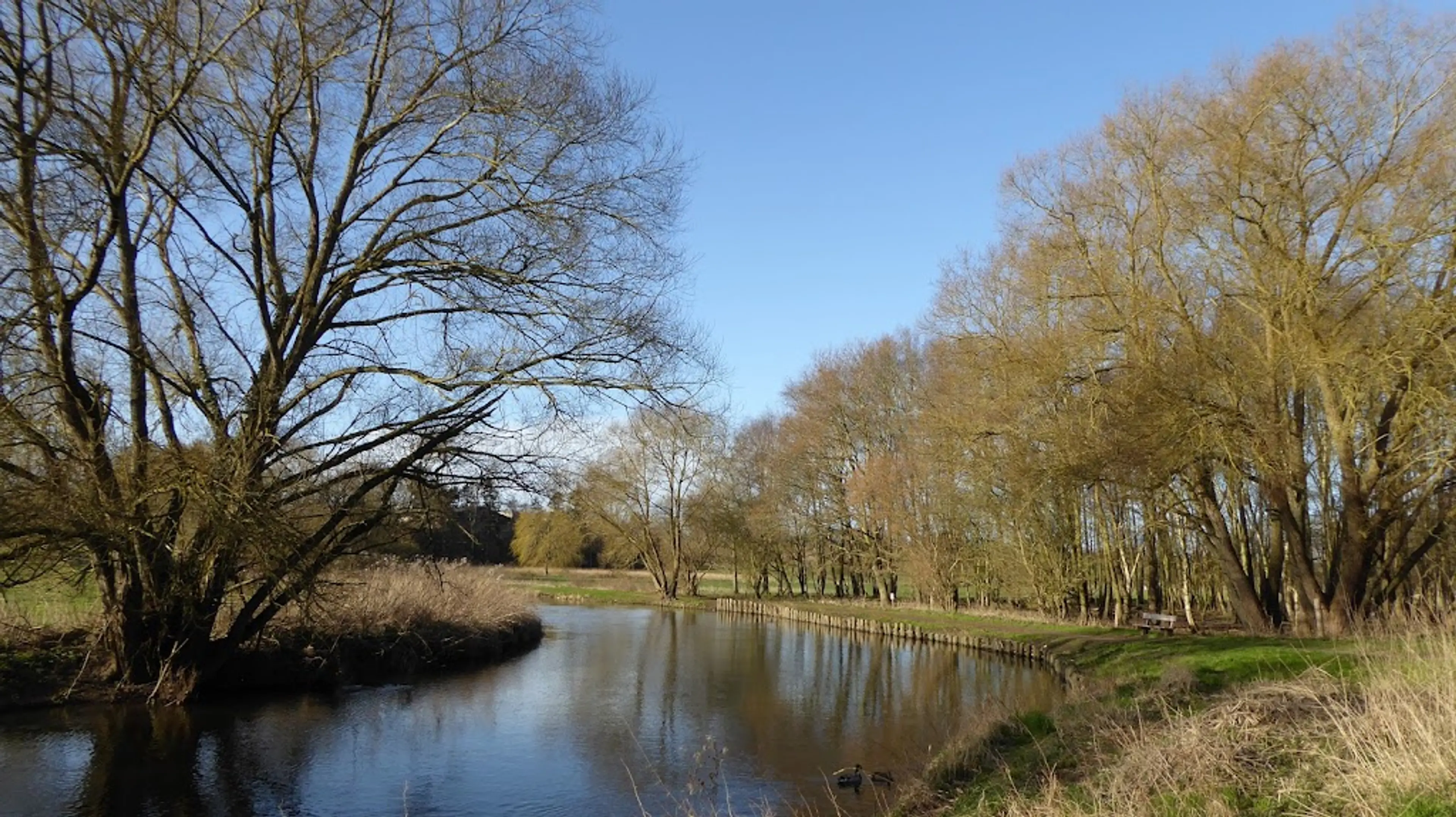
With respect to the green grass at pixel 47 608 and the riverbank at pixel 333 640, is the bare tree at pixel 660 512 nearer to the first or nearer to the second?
the riverbank at pixel 333 640

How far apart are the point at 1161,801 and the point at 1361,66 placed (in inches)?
624

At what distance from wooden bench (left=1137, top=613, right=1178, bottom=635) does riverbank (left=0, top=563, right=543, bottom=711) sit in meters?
14.4

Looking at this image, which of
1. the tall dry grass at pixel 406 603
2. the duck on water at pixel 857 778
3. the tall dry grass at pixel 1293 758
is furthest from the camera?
the tall dry grass at pixel 406 603

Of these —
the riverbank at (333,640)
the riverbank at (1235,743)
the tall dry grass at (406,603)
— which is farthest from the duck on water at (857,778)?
the riverbank at (333,640)

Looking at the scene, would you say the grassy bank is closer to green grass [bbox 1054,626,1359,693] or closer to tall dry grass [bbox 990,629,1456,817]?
tall dry grass [bbox 990,629,1456,817]

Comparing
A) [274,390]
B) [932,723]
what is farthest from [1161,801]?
A: [274,390]

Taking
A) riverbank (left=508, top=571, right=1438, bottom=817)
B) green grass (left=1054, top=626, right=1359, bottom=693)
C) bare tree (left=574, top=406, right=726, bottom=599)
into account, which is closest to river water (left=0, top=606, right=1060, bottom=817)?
green grass (left=1054, top=626, right=1359, bottom=693)

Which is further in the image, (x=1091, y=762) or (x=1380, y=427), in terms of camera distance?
(x=1380, y=427)

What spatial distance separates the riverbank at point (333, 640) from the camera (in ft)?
40.7

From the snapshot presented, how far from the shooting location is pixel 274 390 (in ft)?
38.5

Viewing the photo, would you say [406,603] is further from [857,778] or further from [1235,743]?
[1235,743]

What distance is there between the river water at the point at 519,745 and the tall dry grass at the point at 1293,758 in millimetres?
2748

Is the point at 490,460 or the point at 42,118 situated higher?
the point at 42,118

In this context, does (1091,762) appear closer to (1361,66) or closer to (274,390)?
(274,390)
